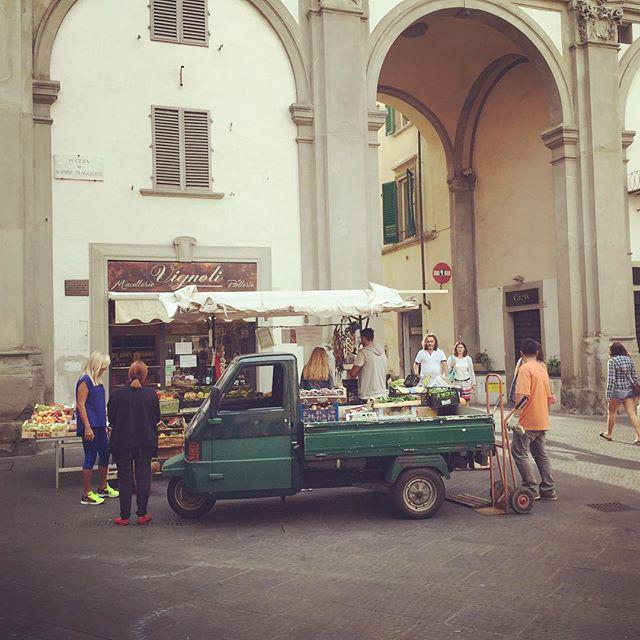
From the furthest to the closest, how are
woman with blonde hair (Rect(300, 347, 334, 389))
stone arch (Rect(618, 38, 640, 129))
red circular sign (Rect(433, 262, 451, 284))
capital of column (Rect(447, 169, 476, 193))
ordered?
capital of column (Rect(447, 169, 476, 193)) < red circular sign (Rect(433, 262, 451, 284)) < stone arch (Rect(618, 38, 640, 129)) < woman with blonde hair (Rect(300, 347, 334, 389))

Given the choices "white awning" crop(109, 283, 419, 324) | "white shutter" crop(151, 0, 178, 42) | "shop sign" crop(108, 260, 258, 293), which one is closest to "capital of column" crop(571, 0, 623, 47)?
"white shutter" crop(151, 0, 178, 42)

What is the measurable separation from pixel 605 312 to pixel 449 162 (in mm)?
7309

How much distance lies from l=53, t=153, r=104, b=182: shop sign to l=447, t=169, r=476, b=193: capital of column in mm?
11330

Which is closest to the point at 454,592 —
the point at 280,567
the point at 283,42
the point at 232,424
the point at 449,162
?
the point at 280,567

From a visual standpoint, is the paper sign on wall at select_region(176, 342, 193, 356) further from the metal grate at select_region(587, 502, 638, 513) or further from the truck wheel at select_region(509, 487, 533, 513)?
the metal grate at select_region(587, 502, 638, 513)

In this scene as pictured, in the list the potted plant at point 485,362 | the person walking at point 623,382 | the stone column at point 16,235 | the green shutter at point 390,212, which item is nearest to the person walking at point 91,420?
the stone column at point 16,235

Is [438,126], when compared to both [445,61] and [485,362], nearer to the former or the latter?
[445,61]

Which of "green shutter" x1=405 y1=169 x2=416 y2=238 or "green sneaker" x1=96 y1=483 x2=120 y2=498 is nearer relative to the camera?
"green sneaker" x1=96 y1=483 x2=120 y2=498

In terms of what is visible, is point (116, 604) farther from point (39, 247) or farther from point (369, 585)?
point (39, 247)

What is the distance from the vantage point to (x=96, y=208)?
12.8 m

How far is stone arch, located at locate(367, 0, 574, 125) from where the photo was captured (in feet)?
48.3

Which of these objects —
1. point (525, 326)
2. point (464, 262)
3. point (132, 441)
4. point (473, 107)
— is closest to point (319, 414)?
point (132, 441)

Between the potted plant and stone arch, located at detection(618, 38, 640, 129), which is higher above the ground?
stone arch, located at detection(618, 38, 640, 129)

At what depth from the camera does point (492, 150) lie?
802 inches
